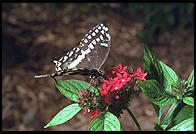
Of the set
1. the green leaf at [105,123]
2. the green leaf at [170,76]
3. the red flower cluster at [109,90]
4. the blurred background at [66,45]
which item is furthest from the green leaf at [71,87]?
the blurred background at [66,45]

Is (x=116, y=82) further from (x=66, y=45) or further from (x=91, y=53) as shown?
(x=66, y=45)

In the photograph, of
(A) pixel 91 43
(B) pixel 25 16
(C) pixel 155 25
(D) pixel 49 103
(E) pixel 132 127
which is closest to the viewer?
(A) pixel 91 43

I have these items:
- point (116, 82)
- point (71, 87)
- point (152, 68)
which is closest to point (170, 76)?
point (152, 68)

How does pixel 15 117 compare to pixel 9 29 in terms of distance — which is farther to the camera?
pixel 9 29

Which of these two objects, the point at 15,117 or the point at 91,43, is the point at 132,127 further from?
the point at 91,43

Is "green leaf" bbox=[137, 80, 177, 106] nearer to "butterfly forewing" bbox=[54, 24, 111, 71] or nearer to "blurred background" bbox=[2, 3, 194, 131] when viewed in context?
"butterfly forewing" bbox=[54, 24, 111, 71]

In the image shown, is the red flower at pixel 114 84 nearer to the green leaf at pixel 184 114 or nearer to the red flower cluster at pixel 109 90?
the red flower cluster at pixel 109 90

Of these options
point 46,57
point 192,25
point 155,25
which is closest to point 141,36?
point 155,25
